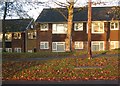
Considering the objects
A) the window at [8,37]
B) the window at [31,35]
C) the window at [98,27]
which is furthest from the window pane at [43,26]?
the window at [8,37]

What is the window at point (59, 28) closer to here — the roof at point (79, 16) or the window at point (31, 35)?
the roof at point (79, 16)

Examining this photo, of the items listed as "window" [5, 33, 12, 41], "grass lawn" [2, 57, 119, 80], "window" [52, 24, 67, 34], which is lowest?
"grass lawn" [2, 57, 119, 80]

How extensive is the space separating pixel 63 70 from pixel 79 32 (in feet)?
98.7

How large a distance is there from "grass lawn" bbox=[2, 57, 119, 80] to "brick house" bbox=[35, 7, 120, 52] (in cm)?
A: 2641

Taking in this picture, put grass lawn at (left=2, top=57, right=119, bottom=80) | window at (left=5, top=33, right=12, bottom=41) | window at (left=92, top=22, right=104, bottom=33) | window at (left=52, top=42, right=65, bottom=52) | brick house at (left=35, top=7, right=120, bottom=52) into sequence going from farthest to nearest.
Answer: window at (left=5, top=33, right=12, bottom=41), window at (left=52, top=42, right=65, bottom=52), window at (left=92, top=22, right=104, bottom=33), brick house at (left=35, top=7, right=120, bottom=52), grass lawn at (left=2, top=57, right=119, bottom=80)

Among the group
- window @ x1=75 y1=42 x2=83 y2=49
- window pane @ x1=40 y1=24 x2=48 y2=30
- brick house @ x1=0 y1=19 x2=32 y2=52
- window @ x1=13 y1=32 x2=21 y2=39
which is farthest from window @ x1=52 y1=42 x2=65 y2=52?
window @ x1=13 y1=32 x2=21 y2=39

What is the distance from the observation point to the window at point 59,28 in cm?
4709

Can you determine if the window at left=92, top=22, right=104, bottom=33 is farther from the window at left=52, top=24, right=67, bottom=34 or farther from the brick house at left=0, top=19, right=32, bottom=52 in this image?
the brick house at left=0, top=19, right=32, bottom=52

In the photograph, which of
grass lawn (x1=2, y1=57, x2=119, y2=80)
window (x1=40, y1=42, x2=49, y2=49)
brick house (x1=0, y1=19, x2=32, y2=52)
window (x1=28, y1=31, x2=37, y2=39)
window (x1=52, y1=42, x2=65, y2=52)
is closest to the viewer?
grass lawn (x1=2, y1=57, x2=119, y2=80)

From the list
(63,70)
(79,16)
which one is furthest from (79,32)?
(63,70)

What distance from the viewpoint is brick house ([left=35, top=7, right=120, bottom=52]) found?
151 ft

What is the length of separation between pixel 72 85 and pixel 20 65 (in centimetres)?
715

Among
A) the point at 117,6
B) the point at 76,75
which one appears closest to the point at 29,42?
the point at 117,6

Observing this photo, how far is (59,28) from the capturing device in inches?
1858
